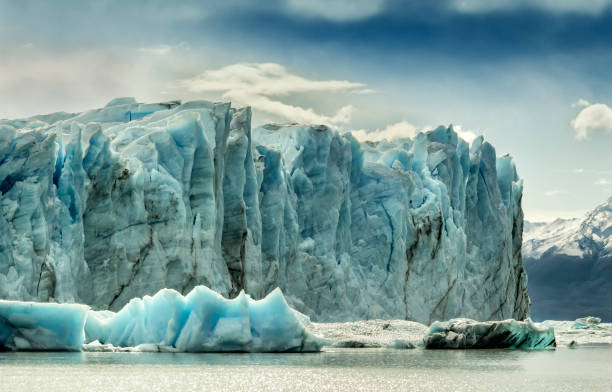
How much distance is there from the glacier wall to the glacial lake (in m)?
5.21

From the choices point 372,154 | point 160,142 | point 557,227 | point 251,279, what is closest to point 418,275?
point 372,154

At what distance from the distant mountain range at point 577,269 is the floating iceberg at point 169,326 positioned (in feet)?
399

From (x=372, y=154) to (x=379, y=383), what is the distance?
1040 inches

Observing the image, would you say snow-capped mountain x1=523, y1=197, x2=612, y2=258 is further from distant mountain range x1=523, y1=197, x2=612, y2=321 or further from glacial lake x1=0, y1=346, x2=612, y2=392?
glacial lake x1=0, y1=346, x2=612, y2=392

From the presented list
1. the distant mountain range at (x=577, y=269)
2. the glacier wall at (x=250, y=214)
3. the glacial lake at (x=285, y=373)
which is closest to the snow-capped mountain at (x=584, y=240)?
the distant mountain range at (x=577, y=269)

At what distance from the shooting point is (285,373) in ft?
58.2

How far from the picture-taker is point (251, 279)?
31641 mm

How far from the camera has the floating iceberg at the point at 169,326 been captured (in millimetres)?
20836

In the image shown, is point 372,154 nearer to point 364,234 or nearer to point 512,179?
point 364,234

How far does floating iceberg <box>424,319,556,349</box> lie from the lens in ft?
93.2

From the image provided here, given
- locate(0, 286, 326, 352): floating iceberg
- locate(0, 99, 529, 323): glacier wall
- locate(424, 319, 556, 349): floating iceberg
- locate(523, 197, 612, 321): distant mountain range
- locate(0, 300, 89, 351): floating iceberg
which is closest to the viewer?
locate(0, 300, 89, 351): floating iceberg

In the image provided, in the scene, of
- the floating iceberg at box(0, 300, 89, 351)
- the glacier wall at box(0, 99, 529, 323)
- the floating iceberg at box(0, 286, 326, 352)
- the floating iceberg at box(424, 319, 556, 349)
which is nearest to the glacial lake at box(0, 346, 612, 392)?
the floating iceberg at box(0, 286, 326, 352)

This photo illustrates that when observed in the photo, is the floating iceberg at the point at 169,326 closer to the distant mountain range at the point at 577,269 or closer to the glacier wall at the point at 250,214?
the glacier wall at the point at 250,214

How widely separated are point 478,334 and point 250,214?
8.23 meters
